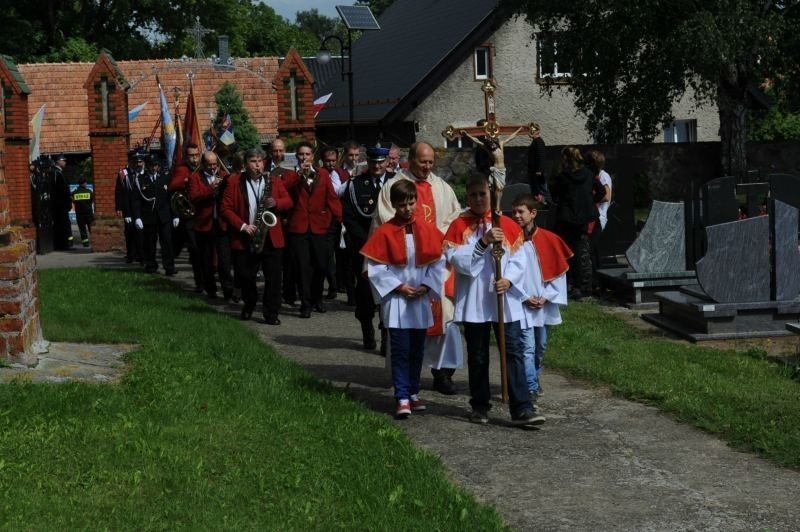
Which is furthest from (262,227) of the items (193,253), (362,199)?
(193,253)

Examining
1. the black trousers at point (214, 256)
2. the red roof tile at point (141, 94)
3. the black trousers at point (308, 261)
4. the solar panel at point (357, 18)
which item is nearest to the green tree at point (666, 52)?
the solar panel at point (357, 18)

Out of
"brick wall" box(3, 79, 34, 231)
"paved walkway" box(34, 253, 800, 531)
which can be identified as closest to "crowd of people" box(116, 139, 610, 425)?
"paved walkway" box(34, 253, 800, 531)

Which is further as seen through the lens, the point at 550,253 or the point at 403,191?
the point at 550,253

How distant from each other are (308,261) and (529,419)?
676 cm

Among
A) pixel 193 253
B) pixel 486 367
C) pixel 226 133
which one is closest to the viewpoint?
pixel 486 367

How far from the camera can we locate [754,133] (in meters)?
41.6

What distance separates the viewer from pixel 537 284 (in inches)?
379

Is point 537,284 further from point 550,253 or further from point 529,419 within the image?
point 529,419

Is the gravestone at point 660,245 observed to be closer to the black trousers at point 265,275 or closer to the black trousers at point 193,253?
the black trousers at point 265,275

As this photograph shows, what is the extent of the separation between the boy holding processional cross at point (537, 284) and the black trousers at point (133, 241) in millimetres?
12589

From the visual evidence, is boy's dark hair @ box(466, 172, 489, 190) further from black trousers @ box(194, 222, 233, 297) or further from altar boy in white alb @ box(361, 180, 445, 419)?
black trousers @ box(194, 222, 233, 297)

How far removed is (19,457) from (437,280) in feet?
10.7

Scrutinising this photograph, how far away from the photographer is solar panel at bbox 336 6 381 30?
2698 centimetres

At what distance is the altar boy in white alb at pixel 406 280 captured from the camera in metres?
9.52
